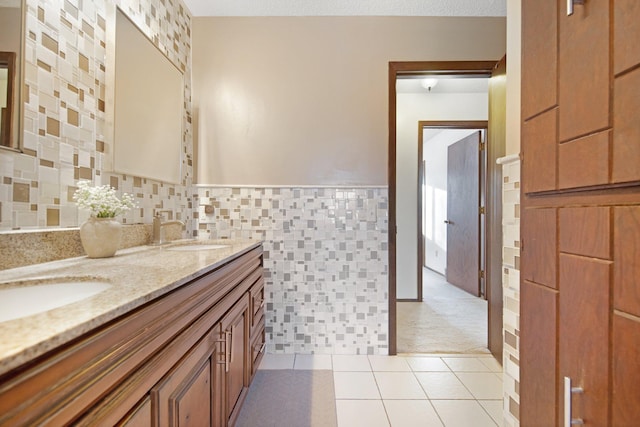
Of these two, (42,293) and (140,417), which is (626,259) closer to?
(140,417)

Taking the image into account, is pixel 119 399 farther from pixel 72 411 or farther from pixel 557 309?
pixel 557 309

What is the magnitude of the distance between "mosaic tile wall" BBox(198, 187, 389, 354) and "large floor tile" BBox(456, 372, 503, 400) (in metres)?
0.59

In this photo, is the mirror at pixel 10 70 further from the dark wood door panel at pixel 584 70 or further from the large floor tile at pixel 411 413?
the large floor tile at pixel 411 413

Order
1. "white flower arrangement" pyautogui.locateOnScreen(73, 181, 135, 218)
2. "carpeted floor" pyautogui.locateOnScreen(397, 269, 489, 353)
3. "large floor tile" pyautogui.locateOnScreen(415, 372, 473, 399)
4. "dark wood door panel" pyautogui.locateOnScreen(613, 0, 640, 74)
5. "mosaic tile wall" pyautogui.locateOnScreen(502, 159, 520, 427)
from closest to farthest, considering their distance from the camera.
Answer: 1. "dark wood door panel" pyautogui.locateOnScreen(613, 0, 640, 74)
2. "mosaic tile wall" pyautogui.locateOnScreen(502, 159, 520, 427)
3. "white flower arrangement" pyautogui.locateOnScreen(73, 181, 135, 218)
4. "large floor tile" pyautogui.locateOnScreen(415, 372, 473, 399)
5. "carpeted floor" pyautogui.locateOnScreen(397, 269, 489, 353)

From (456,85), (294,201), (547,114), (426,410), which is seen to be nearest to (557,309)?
(547,114)

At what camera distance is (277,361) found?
6.73ft

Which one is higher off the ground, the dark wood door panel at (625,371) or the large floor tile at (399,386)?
the dark wood door panel at (625,371)

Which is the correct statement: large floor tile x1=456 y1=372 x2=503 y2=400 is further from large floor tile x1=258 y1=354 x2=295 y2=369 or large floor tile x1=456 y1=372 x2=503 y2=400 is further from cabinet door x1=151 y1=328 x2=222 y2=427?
cabinet door x1=151 y1=328 x2=222 y2=427

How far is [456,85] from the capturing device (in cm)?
315

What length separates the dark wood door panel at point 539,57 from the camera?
0.74 m

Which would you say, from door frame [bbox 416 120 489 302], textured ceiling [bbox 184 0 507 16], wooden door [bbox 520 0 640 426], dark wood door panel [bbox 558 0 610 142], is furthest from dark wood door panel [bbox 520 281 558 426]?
door frame [bbox 416 120 489 302]

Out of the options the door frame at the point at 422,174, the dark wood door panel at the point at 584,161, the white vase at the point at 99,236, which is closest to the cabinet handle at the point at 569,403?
the dark wood door panel at the point at 584,161

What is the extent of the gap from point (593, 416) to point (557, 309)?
23 centimetres

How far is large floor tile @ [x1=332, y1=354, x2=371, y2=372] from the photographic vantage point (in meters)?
1.96
